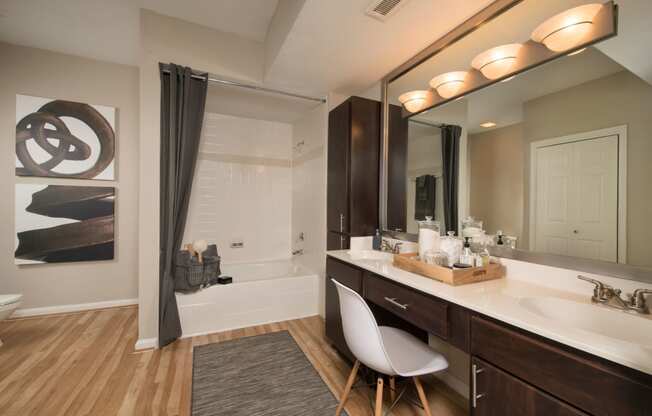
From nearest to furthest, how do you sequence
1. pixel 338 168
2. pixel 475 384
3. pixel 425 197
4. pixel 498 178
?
pixel 475 384, pixel 498 178, pixel 425 197, pixel 338 168

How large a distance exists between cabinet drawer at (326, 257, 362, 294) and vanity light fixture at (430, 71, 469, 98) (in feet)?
4.51

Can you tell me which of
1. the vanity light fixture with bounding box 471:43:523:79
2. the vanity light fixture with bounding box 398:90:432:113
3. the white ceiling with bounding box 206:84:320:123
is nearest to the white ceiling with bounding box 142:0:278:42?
the white ceiling with bounding box 206:84:320:123

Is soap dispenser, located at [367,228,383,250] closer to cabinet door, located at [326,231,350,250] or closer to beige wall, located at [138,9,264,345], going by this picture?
cabinet door, located at [326,231,350,250]

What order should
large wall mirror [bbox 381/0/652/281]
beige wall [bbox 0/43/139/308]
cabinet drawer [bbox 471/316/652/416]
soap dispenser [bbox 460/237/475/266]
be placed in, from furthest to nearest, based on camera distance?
beige wall [bbox 0/43/139/308]
soap dispenser [bbox 460/237/475/266]
large wall mirror [bbox 381/0/652/281]
cabinet drawer [bbox 471/316/652/416]

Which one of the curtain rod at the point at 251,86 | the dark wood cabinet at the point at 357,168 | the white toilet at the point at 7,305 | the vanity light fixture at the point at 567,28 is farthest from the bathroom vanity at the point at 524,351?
the white toilet at the point at 7,305

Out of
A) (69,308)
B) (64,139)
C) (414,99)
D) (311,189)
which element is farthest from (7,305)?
(414,99)

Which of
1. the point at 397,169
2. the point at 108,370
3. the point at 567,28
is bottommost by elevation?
the point at 108,370

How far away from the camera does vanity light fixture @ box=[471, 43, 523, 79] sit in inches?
56.2

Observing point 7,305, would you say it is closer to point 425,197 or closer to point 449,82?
point 425,197

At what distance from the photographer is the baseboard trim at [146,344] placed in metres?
2.19

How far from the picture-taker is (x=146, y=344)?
87.0 inches

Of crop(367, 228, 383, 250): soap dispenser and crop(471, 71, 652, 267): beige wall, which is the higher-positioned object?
crop(471, 71, 652, 267): beige wall

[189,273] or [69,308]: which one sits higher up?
[189,273]

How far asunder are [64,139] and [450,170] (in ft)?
12.7
